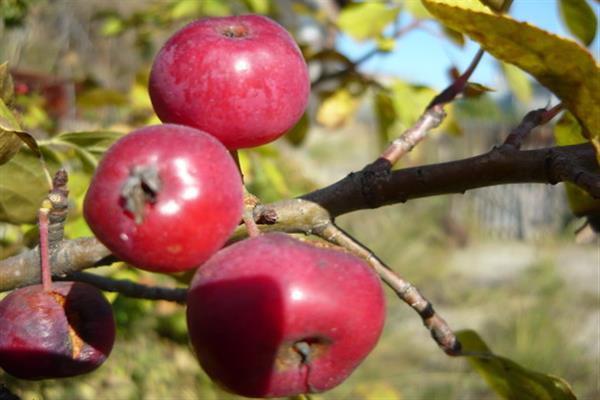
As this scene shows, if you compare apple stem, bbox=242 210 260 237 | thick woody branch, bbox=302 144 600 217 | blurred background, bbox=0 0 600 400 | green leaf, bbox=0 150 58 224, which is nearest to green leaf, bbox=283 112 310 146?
blurred background, bbox=0 0 600 400

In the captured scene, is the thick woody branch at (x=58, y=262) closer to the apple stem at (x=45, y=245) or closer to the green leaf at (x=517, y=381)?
the apple stem at (x=45, y=245)

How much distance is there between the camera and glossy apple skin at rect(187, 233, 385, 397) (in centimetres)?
61

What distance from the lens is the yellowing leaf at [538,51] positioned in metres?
0.61

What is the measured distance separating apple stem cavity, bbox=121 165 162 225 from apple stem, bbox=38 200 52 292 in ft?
0.88

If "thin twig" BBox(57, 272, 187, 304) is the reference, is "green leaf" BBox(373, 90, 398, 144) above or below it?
Result: below

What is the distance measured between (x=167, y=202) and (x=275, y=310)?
0.42ft

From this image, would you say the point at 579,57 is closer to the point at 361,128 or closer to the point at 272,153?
the point at 272,153

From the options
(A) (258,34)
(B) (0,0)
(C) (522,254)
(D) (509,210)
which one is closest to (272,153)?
(B) (0,0)

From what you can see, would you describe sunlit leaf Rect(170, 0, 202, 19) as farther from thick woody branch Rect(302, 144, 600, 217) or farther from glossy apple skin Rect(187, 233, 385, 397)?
glossy apple skin Rect(187, 233, 385, 397)

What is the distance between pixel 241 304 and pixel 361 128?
61.6 feet

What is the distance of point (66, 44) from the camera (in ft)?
13.5

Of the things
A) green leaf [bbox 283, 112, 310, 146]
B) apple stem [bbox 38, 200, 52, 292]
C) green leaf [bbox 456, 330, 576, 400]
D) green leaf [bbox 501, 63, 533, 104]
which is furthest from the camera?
green leaf [bbox 283, 112, 310, 146]

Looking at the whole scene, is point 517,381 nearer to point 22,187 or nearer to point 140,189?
point 140,189

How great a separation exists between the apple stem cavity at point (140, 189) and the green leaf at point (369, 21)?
162 centimetres
